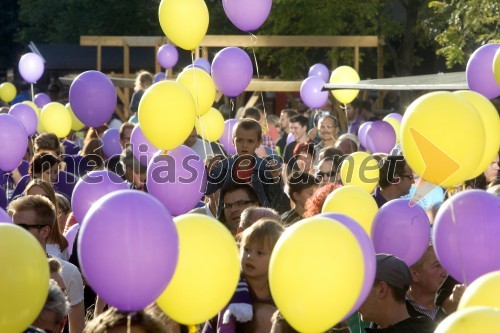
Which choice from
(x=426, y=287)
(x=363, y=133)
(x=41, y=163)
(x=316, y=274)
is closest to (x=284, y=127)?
(x=363, y=133)

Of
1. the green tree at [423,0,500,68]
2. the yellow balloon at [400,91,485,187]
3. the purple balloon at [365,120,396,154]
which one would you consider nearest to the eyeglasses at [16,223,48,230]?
the yellow balloon at [400,91,485,187]

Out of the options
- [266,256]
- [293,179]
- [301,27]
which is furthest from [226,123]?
[301,27]

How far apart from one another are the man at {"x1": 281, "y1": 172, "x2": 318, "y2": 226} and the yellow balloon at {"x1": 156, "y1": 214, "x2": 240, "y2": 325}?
2603 mm

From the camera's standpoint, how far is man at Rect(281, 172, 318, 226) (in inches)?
254

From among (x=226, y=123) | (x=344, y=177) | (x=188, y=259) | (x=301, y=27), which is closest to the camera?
(x=188, y=259)

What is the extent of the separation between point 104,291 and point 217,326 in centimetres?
105

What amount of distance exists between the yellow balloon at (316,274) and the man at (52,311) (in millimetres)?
889

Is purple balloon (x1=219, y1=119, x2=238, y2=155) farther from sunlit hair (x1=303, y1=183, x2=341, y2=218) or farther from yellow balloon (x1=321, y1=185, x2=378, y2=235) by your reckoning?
yellow balloon (x1=321, y1=185, x2=378, y2=235)

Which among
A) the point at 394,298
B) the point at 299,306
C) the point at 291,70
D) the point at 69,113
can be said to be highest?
the point at 299,306

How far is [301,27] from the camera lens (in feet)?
67.5

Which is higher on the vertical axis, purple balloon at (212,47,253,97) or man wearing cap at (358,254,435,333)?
purple balloon at (212,47,253,97)

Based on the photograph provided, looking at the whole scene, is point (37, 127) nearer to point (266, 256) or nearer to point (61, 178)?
point (61, 178)

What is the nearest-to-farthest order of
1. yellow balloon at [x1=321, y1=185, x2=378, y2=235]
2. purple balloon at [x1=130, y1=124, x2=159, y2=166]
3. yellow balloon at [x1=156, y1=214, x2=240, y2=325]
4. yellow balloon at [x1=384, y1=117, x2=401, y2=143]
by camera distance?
yellow balloon at [x1=156, y1=214, x2=240, y2=325] < yellow balloon at [x1=321, y1=185, x2=378, y2=235] < purple balloon at [x1=130, y1=124, x2=159, y2=166] < yellow balloon at [x1=384, y1=117, x2=401, y2=143]

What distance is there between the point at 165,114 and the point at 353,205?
1.56 meters
